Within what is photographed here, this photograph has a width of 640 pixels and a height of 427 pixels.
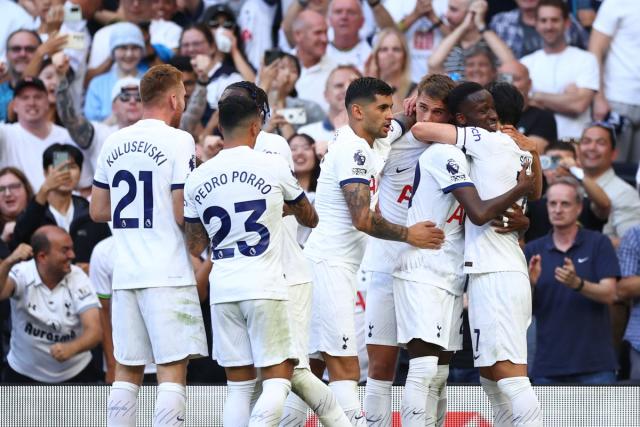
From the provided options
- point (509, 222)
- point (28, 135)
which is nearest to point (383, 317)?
point (509, 222)

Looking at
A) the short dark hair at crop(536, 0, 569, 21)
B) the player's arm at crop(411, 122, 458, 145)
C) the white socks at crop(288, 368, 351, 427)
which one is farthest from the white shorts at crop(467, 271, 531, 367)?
the short dark hair at crop(536, 0, 569, 21)

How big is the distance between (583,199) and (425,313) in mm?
4188

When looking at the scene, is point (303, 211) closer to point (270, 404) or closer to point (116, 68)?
point (270, 404)

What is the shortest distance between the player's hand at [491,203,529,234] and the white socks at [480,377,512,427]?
1021 millimetres

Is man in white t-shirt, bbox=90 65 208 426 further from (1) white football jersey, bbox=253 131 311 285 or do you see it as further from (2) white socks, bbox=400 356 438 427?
(2) white socks, bbox=400 356 438 427

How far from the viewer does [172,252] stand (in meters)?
7.84

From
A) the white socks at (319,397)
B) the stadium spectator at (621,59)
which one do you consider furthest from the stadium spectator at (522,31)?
the white socks at (319,397)

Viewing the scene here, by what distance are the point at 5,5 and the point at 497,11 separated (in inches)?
227

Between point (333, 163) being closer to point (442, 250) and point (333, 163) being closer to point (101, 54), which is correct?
point (442, 250)

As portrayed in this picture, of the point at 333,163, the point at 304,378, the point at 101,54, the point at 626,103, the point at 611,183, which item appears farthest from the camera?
the point at 101,54

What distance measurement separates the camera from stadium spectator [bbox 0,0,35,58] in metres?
14.4

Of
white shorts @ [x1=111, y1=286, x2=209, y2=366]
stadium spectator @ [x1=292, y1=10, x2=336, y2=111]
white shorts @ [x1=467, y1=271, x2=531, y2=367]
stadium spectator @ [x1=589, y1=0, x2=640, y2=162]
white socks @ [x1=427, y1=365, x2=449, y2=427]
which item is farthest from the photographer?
Result: stadium spectator @ [x1=292, y1=10, x2=336, y2=111]

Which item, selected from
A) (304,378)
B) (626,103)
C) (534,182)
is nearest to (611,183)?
(626,103)

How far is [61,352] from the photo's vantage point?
1056 centimetres
